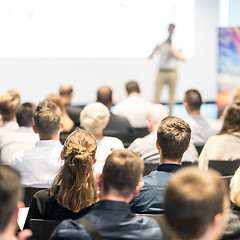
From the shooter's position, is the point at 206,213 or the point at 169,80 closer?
the point at 206,213

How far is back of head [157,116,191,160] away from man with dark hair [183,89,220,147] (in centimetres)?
195

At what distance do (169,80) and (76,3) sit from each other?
231 centimetres

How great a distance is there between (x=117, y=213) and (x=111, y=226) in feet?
0.17

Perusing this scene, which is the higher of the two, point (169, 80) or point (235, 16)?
point (235, 16)

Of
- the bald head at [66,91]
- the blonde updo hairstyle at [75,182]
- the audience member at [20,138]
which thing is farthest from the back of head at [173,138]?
the bald head at [66,91]

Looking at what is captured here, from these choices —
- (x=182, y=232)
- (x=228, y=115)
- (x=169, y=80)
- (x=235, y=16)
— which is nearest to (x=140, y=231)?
(x=182, y=232)

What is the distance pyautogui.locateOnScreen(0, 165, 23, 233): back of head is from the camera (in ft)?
5.14

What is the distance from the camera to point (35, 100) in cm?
1015

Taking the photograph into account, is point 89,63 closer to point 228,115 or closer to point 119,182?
point 228,115

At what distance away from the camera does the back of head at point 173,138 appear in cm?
289

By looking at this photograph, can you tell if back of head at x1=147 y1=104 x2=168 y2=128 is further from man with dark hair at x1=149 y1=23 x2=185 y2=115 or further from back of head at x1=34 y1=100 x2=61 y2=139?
man with dark hair at x1=149 y1=23 x2=185 y2=115

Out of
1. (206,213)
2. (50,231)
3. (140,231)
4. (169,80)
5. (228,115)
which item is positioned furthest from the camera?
(169,80)

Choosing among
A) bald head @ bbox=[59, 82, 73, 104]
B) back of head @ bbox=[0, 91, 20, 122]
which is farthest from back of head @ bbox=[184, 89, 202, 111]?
bald head @ bbox=[59, 82, 73, 104]

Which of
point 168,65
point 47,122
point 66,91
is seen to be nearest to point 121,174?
point 47,122
